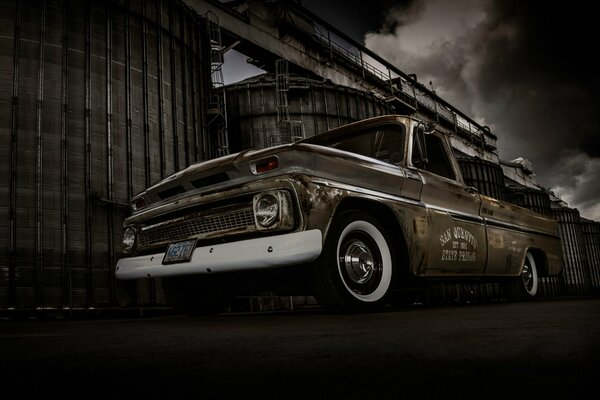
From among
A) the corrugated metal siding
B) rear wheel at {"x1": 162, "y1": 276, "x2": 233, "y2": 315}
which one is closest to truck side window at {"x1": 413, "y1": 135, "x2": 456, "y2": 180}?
rear wheel at {"x1": 162, "y1": 276, "x2": 233, "y2": 315}

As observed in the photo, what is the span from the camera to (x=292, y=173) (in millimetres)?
3607

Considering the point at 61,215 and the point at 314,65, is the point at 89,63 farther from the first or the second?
the point at 314,65

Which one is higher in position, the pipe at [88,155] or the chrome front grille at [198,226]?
the pipe at [88,155]

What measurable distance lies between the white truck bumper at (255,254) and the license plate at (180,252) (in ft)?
0.14

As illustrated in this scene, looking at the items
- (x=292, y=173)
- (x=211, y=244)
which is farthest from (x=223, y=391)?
(x=211, y=244)

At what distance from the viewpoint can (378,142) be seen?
4984mm

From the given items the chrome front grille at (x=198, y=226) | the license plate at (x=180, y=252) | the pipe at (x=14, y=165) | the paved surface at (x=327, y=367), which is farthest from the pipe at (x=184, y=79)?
the paved surface at (x=327, y=367)

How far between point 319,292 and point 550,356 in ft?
8.15

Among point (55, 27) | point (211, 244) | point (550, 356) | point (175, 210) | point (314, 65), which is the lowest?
point (550, 356)

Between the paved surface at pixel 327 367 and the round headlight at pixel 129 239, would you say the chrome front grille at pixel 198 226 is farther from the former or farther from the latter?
the paved surface at pixel 327 367

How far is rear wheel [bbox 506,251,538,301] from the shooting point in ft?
21.2

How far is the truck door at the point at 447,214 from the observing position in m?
4.70

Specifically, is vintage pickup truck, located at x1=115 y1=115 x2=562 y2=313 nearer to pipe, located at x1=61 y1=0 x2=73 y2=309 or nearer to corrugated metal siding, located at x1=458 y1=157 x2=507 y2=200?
pipe, located at x1=61 y1=0 x2=73 y2=309

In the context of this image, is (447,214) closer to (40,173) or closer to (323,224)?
(323,224)
